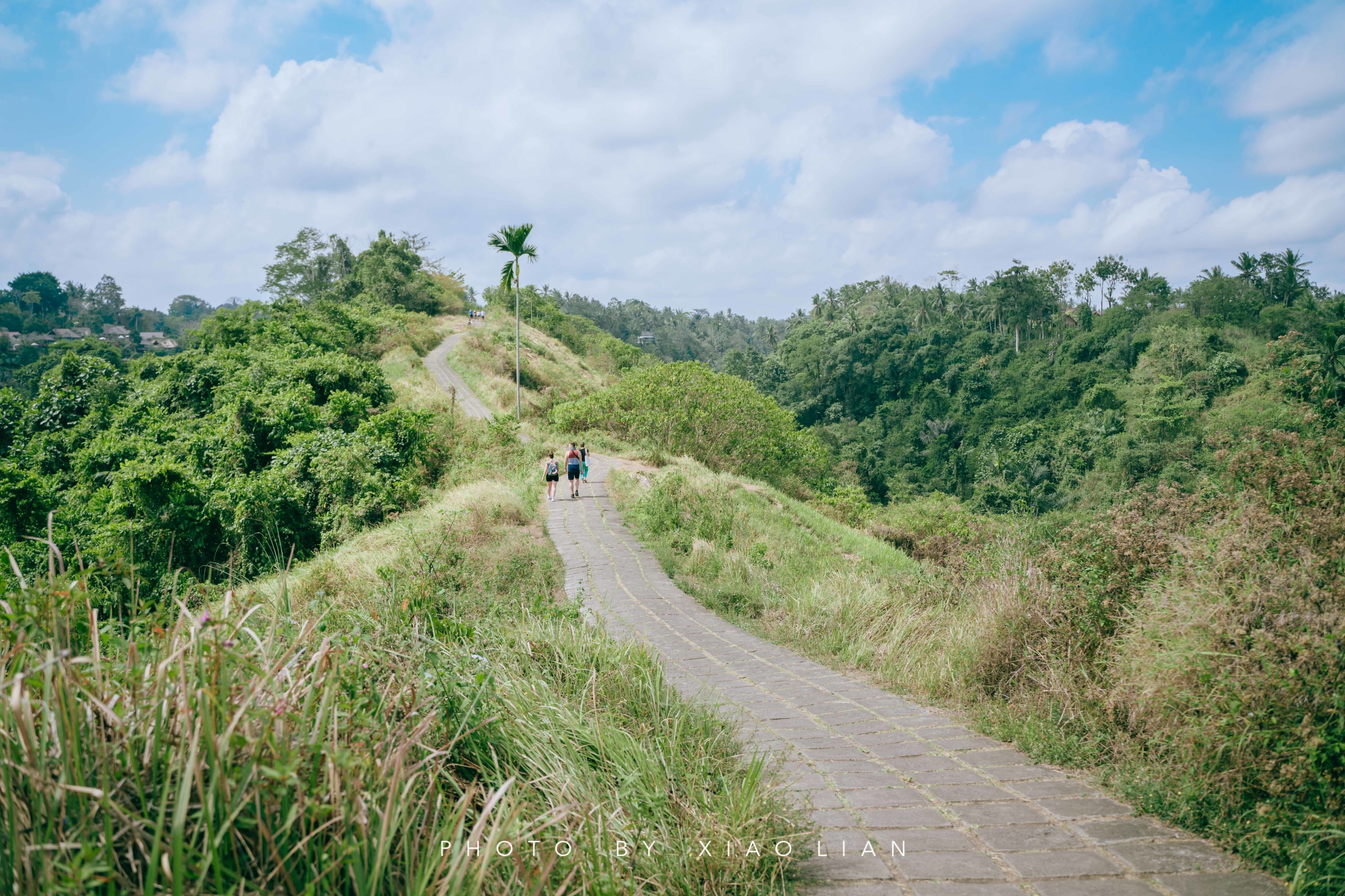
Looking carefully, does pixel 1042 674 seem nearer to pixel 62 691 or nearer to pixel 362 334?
pixel 62 691

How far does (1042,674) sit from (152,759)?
3872 mm

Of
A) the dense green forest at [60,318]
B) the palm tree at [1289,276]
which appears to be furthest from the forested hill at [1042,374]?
the dense green forest at [60,318]

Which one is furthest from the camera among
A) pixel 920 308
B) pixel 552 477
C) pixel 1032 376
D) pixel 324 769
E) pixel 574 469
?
pixel 920 308

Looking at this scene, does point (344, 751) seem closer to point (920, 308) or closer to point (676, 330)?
point (920, 308)

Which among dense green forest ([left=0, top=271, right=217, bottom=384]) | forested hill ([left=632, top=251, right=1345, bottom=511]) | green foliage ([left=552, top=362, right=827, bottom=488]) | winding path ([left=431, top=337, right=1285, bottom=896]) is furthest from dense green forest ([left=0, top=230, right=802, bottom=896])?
dense green forest ([left=0, top=271, right=217, bottom=384])

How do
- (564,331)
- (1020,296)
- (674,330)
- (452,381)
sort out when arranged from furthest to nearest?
1. (674,330)
2. (1020,296)
3. (564,331)
4. (452,381)

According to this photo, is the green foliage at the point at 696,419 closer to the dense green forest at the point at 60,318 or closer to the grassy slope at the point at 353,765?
the grassy slope at the point at 353,765

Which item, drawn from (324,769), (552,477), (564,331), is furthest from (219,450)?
(564,331)

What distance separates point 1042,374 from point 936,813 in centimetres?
5700

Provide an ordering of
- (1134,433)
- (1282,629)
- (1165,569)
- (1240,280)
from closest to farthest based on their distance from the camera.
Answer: (1282,629)
(1165,569)
(1134,433)
(1240,280)

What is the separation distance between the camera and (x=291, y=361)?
21.0 metres

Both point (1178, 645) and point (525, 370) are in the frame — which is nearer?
point (1178, 645)

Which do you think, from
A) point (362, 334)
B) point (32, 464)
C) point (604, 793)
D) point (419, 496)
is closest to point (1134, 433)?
point (419, 496)

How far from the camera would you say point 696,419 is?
1992cm
